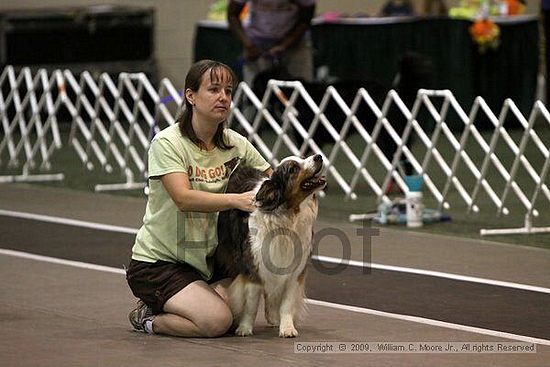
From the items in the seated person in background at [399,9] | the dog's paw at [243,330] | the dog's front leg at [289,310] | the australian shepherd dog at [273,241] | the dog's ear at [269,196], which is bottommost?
the seated person in background at [399,9]

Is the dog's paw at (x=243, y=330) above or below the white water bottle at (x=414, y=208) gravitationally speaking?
above

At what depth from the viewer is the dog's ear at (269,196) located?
4.79 m

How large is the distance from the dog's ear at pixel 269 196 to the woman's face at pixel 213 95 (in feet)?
1.31

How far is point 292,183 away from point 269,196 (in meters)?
0.10

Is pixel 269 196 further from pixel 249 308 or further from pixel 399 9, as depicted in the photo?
pixel 399 9

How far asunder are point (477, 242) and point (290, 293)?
2.65 m

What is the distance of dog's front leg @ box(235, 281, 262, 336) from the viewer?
4.97 meters

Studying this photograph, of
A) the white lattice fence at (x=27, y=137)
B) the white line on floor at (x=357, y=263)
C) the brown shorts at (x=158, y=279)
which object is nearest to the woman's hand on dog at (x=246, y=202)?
the brown shorts at (x=158, y=279)

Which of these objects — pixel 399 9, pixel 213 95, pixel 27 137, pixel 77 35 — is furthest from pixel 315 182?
pixel 77 35

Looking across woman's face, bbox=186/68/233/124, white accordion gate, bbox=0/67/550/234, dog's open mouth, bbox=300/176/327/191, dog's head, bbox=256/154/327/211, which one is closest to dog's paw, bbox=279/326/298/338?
dog's head, bbox=256/154/327/211

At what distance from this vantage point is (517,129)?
1340 cm

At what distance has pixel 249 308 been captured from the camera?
198 inches

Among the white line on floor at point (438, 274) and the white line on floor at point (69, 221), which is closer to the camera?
the white line on floor at point (438, 274)

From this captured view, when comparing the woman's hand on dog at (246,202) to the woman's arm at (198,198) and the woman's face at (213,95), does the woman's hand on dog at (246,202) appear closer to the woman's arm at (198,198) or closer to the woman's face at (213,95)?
the woman's arm at (198,198)
